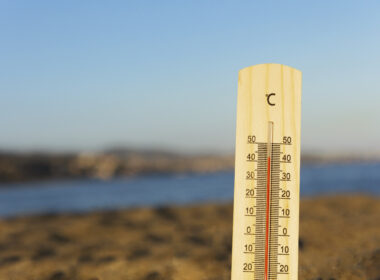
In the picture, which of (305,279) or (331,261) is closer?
(305,279)

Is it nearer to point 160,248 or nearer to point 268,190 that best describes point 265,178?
point 268,190

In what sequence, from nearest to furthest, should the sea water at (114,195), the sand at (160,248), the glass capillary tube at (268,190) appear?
the glass capillary tube at (268,190) → the sand at (160,248) → the sea water at (114,195)

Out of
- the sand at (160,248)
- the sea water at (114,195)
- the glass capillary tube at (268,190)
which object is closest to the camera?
the glass capillary tube at (268,190)

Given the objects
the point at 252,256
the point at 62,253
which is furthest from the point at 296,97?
the point at 62,253

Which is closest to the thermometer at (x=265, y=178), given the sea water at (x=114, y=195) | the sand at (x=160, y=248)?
the sand at (x=160, y=248)

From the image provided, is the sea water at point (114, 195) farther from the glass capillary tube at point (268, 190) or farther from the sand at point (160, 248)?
the glass capillary tube at point (268, 190)

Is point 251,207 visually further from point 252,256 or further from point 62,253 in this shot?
point 62,253
